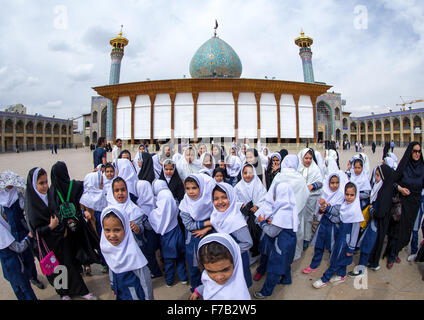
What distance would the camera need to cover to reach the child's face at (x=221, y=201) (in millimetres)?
2197

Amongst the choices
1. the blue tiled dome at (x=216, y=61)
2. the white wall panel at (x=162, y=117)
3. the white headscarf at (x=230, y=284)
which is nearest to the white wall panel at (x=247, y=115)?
the blue tiled dome at (x=216, y=61)

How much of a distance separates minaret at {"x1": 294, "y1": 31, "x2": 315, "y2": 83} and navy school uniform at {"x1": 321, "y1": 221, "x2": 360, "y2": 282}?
83.0 ft

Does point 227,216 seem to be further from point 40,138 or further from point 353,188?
point 40,138

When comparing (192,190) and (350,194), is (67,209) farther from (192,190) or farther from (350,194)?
(350,194)

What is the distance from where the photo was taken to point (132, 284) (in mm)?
1871

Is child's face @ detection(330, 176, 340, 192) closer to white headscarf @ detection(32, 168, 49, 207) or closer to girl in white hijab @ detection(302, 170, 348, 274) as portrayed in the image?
girl in white hijab @ detection(302, 170, 348, 274)

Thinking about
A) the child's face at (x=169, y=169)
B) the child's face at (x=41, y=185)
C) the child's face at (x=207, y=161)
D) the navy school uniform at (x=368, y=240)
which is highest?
the child's face at (x=207, y=161)

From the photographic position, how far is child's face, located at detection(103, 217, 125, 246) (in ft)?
6.07

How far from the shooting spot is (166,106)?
18812 mm

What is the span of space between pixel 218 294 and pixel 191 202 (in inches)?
45.6

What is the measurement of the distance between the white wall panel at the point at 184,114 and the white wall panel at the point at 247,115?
3.85 m

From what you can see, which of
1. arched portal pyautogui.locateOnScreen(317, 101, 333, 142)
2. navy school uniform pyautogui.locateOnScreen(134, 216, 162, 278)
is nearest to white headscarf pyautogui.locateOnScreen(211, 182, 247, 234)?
navy school uniform pyautogui.locateOnScreen(134, 216, 162, 278)

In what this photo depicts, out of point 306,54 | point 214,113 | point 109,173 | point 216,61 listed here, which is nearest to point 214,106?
point 214,113

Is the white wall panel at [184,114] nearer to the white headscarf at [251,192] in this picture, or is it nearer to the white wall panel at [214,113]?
the white wall panel at [214,113]
